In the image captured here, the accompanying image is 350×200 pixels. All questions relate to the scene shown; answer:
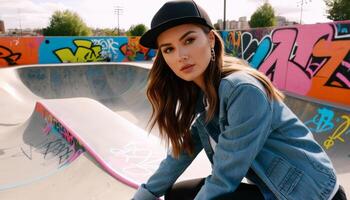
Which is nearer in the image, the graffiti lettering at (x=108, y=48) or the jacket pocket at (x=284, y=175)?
the jacket pocket at (x=284, y=175)

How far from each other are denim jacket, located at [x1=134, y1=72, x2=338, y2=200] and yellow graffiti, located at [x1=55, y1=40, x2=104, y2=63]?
62.5 feet

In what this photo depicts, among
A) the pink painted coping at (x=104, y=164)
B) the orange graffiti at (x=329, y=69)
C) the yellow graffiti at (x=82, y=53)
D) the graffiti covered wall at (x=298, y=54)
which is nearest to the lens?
the pink painted coping at (x=104, y=164)

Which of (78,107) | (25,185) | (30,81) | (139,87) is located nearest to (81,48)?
(30,81)

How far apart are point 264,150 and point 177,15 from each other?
2.62 feet

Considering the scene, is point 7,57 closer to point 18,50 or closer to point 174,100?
point 18,50

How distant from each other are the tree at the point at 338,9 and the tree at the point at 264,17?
5.70 meters

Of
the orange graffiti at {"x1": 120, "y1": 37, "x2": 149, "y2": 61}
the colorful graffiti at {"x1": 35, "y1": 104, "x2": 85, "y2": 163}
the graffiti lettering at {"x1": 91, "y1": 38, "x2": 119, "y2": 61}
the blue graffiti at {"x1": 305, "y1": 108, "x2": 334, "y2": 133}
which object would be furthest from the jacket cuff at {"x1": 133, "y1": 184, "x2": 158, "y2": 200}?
the orange graffiti at {"x1": 120, "y1": 37, "x2": 149, "y2": 61}

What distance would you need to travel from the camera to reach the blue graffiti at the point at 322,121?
6285 mm

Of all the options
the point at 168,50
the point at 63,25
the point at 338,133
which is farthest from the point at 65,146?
the point at 63,25

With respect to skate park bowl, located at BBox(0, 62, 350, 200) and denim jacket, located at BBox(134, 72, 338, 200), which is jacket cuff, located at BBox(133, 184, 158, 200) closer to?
denim jacket, located at BBox(134, 72, 338, 200)

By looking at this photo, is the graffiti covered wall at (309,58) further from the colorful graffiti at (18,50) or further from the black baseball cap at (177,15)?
the colorful graffiti at (18,50)

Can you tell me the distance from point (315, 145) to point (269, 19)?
36325mm

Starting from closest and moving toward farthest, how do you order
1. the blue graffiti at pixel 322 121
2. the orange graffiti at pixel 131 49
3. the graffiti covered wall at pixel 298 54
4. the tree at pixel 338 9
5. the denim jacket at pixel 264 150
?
the denim jacket at pixel 264 150 → the blue graffiti at pixel 322 121 → the graffiti covered wall at pixel 298 54 → the orange graffiti at pixel 131 49 → the tree at pixel 338 9

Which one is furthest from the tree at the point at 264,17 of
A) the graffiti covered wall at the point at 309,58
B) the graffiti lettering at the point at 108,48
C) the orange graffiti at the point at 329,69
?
Answer: the orange graffiti at the point at 329,69
